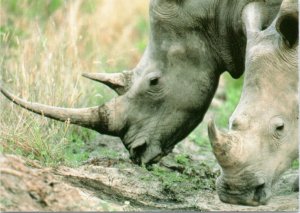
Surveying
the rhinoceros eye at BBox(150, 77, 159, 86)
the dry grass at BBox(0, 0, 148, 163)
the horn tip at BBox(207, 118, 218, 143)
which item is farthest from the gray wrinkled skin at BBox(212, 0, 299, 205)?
the dry grass at BBox(0, 0, 148, 163)

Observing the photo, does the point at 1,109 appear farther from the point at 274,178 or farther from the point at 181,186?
the point at 274,178

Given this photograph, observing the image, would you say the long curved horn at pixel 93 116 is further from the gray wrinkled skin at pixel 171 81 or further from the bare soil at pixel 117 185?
the bare soil at pixel 117 185

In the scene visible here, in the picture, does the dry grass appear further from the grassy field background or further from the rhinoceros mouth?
the rhinoceros mouth

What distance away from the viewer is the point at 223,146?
20.1 feet

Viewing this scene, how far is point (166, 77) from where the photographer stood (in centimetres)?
766

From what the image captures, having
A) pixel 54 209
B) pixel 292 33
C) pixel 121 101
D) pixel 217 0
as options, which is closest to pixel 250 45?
pixel 292 33

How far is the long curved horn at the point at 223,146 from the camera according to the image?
6.11 metres

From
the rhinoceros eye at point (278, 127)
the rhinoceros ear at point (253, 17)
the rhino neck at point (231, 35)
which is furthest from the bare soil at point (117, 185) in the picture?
the rhinoceros ear at point (253, 17)

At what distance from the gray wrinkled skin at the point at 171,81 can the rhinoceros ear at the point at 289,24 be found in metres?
1.04

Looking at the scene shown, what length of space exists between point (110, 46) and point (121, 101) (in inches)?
190

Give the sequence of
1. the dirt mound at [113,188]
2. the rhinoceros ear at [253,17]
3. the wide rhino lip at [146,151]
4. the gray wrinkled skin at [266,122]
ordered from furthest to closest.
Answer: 1. the wide rhino lip at [146,151]
2. the rhinoceros ear at [253,17]
3. the gray wrinkled skin at [266,122]
4. the dirt mound at [113,188]

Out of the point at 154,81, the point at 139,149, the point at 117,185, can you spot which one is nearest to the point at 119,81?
the point at 154,81

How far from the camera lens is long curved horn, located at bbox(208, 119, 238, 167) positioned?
6.11m

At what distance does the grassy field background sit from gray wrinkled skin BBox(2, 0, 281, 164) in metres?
0.40
